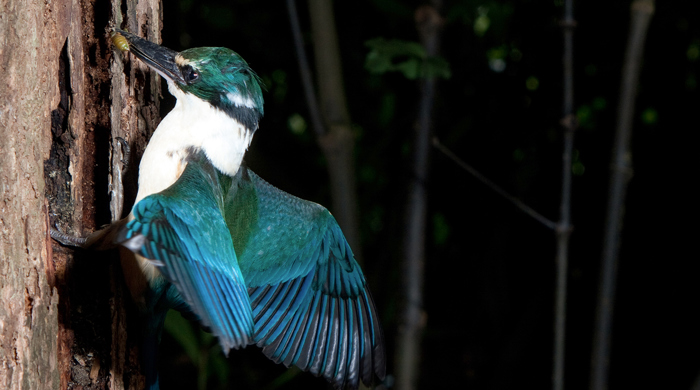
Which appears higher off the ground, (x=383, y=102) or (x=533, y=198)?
(x=383, y=102)

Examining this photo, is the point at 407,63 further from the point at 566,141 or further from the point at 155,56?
the point at 155,56

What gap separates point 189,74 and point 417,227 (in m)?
0.84

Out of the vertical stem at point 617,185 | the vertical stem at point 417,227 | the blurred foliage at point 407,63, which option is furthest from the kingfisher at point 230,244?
the vertical stem at point 617,185

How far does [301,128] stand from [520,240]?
3.46 feet

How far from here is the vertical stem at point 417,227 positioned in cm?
178

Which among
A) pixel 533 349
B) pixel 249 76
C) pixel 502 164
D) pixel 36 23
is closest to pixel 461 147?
pixel 502 164

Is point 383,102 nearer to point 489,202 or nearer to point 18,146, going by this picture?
point 489,202

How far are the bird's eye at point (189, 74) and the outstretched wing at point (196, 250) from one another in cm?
22

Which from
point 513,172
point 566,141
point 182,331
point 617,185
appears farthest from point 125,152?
point 513,172

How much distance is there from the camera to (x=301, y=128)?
2.79 meters

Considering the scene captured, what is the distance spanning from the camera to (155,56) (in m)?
1.17

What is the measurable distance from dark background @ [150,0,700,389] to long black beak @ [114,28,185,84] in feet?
3.72

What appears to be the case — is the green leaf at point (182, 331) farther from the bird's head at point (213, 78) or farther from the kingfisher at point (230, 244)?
the bird's head at point (213, 78)

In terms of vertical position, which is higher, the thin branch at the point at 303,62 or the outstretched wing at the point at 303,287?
the thin branch at the point at 303,62
